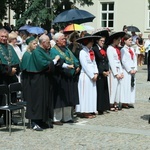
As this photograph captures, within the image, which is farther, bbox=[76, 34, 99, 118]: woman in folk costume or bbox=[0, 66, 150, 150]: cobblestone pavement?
bbox=[76, 34, 99, 118]: woman in folk costume

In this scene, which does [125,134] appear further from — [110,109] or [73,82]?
[110,109]

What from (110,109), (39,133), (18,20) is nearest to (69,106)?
(39,133)

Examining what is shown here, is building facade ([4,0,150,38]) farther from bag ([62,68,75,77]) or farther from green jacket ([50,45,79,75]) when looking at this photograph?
bag ([62,68,75,77])

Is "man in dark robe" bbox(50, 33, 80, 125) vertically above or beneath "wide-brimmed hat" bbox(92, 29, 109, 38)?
beneath

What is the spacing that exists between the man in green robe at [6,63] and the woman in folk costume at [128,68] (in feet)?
11.3

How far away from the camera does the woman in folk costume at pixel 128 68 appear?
12234 mm

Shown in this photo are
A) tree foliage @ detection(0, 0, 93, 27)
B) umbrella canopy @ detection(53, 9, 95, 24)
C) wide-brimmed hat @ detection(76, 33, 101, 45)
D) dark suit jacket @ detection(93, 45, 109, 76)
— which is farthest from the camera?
tree foliage @ detection(0, 0, 93, 27)

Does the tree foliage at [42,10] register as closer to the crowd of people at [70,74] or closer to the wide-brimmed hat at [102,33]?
the crowd of people at [70,74]

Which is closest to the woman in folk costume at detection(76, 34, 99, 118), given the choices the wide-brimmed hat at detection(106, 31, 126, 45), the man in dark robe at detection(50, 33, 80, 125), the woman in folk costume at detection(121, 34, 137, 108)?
the man in dark robe at detection(50, 33, 80, 125)


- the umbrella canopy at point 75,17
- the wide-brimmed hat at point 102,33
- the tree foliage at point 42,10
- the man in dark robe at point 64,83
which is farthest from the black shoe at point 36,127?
the tree foliage at point 42,10

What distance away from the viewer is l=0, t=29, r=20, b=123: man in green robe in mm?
9445

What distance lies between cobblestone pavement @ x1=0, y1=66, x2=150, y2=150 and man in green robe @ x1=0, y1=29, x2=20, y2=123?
0.98 metres

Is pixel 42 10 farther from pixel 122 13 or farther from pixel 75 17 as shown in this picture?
pixel 75 17

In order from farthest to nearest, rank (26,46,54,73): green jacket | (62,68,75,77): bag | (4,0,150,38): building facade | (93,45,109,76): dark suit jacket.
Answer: (4,0,150,38): building facade, (93,45,109,76): dark suit jacket, (62,68,75,77): bag, (26,46,54,73): green jacket
